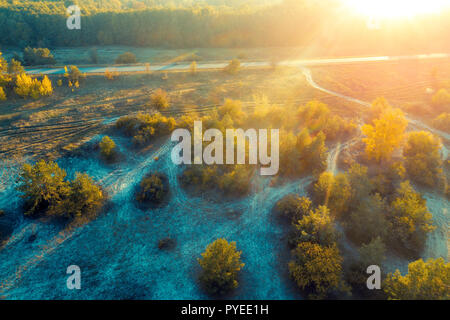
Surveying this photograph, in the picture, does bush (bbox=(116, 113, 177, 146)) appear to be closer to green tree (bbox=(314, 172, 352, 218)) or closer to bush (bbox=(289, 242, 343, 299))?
green tree (bbox=(314, 172, 352, 218))

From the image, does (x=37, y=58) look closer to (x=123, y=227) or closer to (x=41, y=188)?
(x=41, y=188)

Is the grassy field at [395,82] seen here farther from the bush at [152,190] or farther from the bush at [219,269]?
the bush at [219,269]

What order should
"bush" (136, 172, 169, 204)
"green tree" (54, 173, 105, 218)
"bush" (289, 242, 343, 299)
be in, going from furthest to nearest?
"bush" (136, 172, 169, 204)
"green tree" (54, 173, 105, 218)
"bush" (289, 242, 343, 299)

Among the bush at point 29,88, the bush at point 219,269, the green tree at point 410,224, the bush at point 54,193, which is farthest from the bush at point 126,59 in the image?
the green tree at point 410,224

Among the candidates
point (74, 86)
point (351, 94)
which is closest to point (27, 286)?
point (74, 86)

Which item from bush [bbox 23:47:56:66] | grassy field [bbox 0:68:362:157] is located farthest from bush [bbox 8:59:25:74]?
bush [bbox 23:47:56:66]

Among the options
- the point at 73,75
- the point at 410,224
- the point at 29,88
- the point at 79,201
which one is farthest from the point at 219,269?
the point at 73,75

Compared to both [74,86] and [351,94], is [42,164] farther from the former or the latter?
[351,94]
